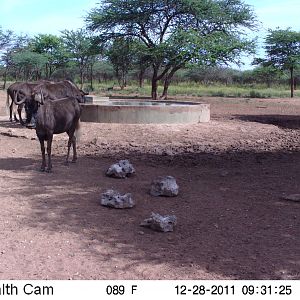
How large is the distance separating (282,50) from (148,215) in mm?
37395

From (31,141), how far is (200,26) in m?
19.7

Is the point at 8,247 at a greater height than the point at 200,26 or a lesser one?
lesser

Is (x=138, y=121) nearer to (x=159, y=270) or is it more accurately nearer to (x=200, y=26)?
(x=159, y=270)

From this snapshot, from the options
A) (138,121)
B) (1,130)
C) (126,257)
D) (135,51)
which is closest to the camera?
(126,257)

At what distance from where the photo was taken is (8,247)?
4676 millimetres

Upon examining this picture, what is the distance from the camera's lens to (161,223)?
207 inches

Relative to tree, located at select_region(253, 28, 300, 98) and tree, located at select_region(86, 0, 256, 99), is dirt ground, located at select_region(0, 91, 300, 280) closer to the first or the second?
tree, located at select_region(86, 0, 256, 99)

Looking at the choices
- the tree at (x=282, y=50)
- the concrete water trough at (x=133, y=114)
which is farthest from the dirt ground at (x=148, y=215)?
the tree at (x=282, y=50)

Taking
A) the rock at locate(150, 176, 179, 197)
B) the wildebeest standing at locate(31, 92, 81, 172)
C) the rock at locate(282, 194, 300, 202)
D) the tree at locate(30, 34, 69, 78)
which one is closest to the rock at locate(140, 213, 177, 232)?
the rock at locate(150, 176, 179, 197)

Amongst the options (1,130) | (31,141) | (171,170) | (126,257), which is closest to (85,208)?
(126,257)

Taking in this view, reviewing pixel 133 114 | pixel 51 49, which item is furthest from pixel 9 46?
pixel 133 114

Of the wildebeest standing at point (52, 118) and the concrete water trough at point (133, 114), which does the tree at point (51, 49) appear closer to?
the concrete water trough at point (133, 114)

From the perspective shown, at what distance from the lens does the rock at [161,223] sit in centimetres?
527

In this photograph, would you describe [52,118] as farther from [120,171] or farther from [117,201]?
[117,201]
